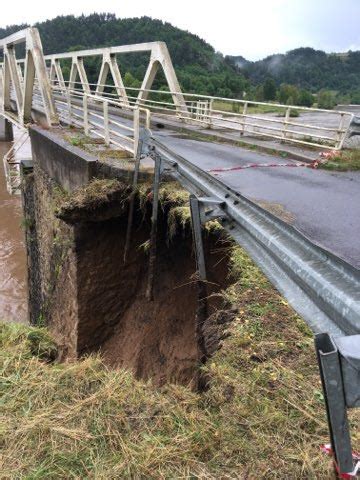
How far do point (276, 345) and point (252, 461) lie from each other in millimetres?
1077

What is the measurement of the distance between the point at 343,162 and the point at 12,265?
31.7ft

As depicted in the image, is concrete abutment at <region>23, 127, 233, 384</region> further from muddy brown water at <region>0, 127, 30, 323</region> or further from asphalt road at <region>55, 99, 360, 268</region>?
muddy brown water at <region>0, 127, 30, 323</region>

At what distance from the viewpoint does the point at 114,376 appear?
3.54 metres

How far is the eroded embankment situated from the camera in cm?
619

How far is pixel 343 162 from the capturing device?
8.26 metres

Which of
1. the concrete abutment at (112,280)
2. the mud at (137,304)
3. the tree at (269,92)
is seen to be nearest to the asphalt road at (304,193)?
the concrete abutment at (112,280)

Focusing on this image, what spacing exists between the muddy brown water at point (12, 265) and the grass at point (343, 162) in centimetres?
762

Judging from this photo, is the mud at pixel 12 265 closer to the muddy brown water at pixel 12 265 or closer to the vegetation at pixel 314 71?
the muddy brown water at pixel 12 265

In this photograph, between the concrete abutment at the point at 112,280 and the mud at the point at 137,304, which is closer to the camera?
the concrete abutment at the point at 112,280

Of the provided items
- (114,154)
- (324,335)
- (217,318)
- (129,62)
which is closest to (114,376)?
(217,318)

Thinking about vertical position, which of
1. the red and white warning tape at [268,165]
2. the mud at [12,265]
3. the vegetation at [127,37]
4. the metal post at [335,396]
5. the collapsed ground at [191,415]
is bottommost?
the mud at [12,265]

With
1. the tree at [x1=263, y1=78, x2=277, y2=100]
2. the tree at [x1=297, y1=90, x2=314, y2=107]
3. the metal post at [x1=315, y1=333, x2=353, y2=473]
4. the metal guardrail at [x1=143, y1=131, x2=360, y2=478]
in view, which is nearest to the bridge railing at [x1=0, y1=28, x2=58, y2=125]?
the metal guardrail at [x1=143, y1=131, x2=360, y2=478]

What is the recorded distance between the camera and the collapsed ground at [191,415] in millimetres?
2562

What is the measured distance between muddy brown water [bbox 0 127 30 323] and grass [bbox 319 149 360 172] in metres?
7.62
